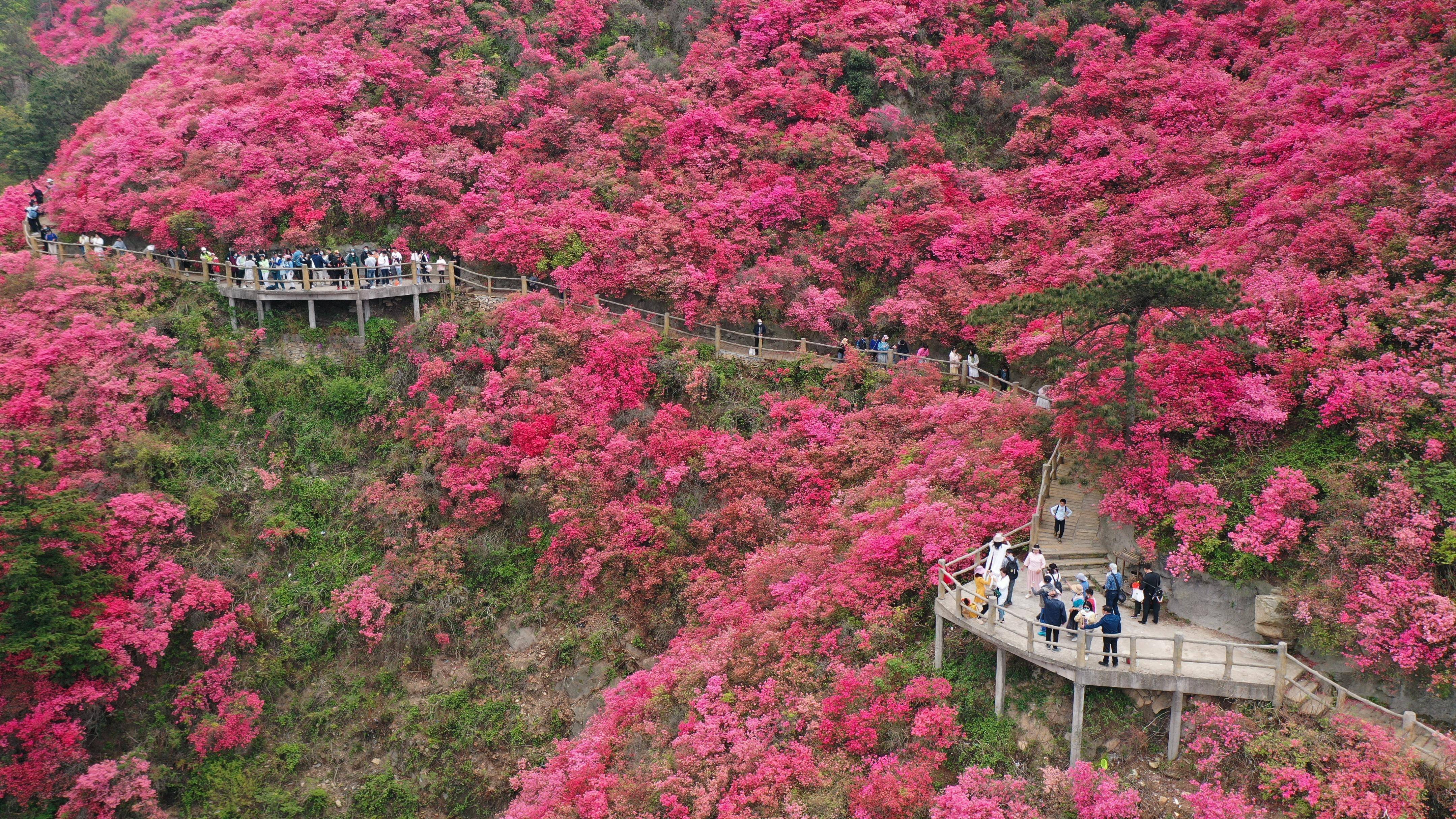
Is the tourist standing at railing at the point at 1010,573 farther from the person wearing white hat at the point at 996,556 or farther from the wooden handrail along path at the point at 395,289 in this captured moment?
the wooden handrail along path at the point at 395,289

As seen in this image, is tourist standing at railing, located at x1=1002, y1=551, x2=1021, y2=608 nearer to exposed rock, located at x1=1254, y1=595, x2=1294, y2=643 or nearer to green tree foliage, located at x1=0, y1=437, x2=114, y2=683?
exposed rock, located at x1=1254, y1=595, x2=1294, y2=643

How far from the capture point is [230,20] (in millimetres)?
37688

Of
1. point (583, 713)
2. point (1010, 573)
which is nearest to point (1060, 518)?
point (1010, 573)

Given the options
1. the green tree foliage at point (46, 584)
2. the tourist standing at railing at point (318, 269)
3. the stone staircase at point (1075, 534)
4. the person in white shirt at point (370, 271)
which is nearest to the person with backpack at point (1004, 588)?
the stone staircase at point (1075, 534)

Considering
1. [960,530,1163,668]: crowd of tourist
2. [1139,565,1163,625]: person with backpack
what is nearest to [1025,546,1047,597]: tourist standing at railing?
[960,530,1163,668]: crowd of tourist

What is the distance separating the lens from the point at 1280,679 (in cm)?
1337

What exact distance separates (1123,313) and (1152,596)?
5.49 m

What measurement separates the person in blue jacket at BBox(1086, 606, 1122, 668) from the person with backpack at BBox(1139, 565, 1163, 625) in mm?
1444

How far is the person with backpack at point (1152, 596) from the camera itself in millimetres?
15188

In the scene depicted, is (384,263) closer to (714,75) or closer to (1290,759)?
(714,75)

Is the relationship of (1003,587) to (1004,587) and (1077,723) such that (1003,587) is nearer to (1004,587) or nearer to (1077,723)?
(1004,587)

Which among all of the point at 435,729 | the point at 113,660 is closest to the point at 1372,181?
the point at 435,729

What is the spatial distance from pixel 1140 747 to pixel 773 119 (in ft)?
81.6

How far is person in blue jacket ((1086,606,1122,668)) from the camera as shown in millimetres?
13984
